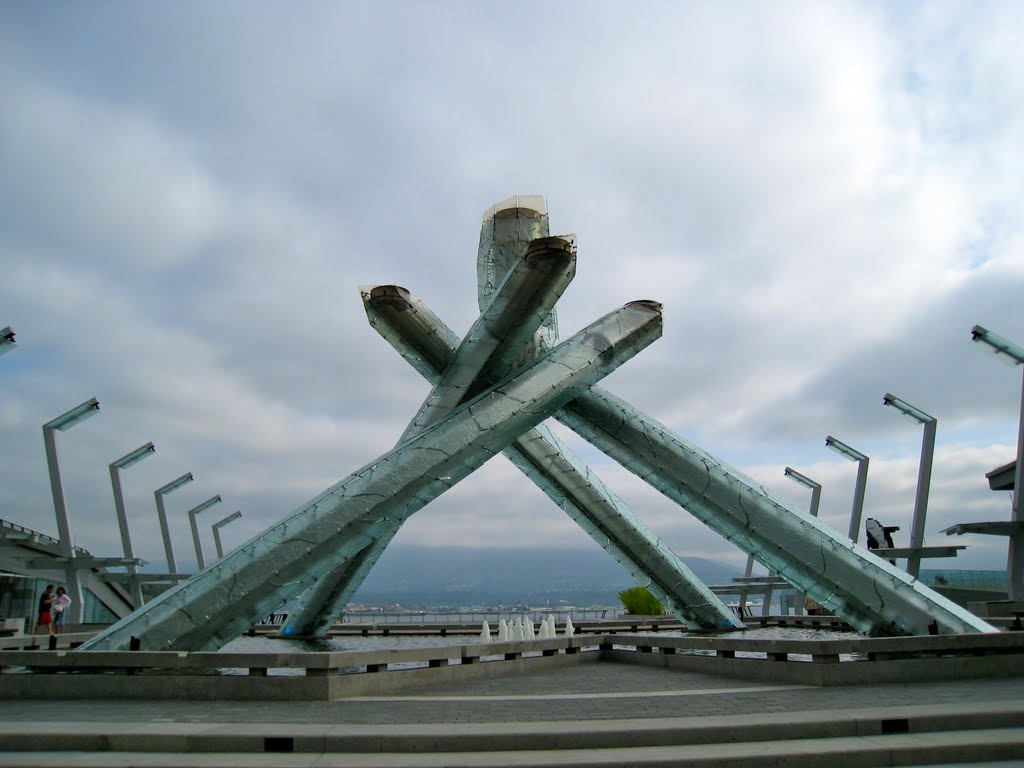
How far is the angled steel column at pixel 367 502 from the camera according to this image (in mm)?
11359

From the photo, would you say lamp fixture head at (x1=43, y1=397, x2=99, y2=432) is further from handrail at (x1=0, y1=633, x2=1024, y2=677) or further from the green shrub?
the green shrub

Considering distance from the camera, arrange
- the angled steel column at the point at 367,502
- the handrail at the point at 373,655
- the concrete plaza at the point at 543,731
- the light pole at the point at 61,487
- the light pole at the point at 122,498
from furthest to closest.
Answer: the light pole at the point at 122,498 < the light pole at the point at 61,487 < the angled steel column at the point at 367,502 < the handrail at the point at 373,655 < the concrete plaza at the point at 543,731

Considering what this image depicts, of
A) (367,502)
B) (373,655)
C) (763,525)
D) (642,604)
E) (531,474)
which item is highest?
(531,474)

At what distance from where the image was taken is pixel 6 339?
16.5m

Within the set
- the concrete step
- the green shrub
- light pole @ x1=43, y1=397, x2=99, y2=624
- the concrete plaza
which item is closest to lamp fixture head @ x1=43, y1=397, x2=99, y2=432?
light pole @ x1=43, y1=397, x2=99, y2=624

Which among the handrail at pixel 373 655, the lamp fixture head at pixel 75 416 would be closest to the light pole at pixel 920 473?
the handrail at pixel 373 655

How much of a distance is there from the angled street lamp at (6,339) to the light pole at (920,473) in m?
23.9

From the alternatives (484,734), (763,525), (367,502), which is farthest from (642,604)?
(484,734)

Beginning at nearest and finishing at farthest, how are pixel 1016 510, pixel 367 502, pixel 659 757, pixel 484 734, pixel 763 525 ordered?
pixel 659 757 < pixel 484 734 < pixel 367 502 < pixel 763 525 < pixel 1016 510

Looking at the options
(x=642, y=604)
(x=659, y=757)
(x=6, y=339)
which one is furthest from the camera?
(x=642, y=604)

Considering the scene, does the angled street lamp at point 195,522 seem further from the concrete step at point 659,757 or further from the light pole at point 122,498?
the concrete step at point 659,757

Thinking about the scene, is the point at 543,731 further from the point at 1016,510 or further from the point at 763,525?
the point at 1016,510

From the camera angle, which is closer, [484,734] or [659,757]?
[659,757]

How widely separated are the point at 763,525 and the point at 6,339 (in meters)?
16.5
